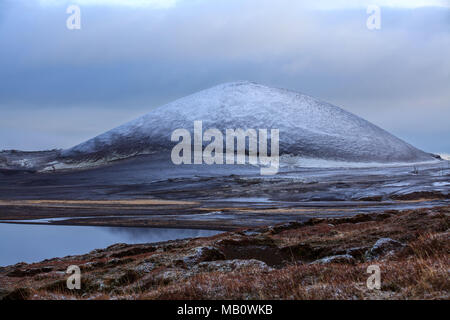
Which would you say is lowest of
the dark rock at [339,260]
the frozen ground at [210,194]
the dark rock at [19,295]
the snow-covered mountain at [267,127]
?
the frozen ground at [210,194]

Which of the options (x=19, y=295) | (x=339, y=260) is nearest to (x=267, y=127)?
(x=339, y=260)

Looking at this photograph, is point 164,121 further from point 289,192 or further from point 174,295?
point 174,295

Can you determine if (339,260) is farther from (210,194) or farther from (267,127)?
(267,127)

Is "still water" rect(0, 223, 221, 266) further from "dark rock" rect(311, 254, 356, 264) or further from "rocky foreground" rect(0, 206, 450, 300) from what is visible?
"dark rock" rect(311, 254, 356, 264)

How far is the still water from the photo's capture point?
3238cm

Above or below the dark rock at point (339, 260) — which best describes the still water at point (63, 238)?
below

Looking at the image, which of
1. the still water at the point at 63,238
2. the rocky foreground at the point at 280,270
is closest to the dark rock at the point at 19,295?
the rocky foreground at the point at 280,270

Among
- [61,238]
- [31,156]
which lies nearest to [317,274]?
[61,238]

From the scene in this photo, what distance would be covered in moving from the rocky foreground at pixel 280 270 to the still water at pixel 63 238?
16.3 feet

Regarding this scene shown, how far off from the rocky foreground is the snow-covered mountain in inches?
4261

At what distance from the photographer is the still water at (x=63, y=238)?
32375 millimetres

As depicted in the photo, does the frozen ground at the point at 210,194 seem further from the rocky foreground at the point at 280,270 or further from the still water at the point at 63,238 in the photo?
the rocky foreground at the point at 280,270

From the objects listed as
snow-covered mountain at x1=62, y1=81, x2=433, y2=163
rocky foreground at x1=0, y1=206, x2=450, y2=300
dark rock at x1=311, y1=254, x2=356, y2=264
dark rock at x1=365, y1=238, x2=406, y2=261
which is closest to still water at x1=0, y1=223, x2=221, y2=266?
rocky foreground at x1=0, y1=206, x2=450, y2=300

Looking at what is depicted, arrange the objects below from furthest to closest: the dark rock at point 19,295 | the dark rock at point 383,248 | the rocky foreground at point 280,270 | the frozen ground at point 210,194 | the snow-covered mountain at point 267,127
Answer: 1. the snow-covered mountain at point 267,127
2. the frozen ground at point 210,194
3. the dark rock at point 383,248
4. the dark rock at point 19,295
5. the rocky foreground at point 280,270
